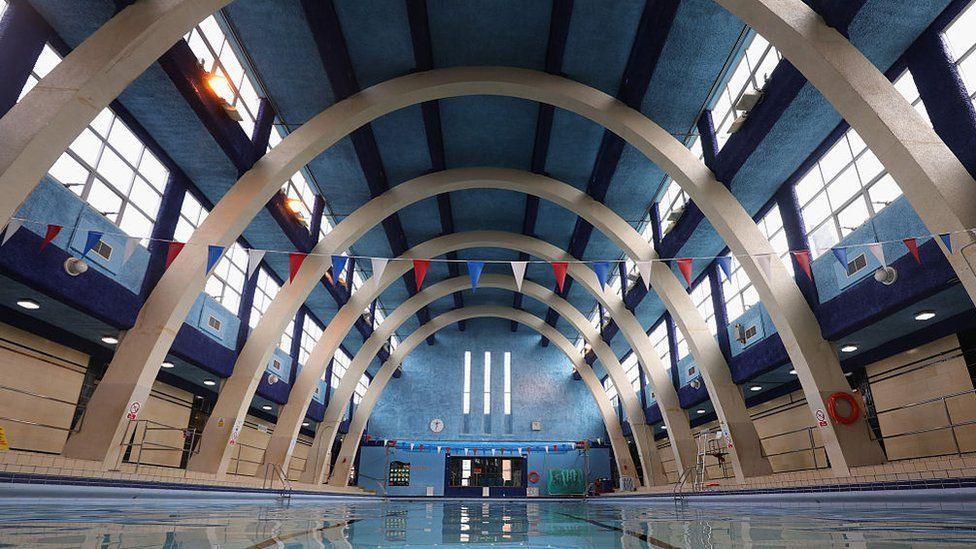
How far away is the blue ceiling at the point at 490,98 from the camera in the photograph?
1175 centimetres

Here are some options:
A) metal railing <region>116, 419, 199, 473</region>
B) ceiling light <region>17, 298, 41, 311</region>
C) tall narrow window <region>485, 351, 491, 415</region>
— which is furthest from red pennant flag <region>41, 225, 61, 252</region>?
tall narrow window <region>485, 351, 491, 415</region>

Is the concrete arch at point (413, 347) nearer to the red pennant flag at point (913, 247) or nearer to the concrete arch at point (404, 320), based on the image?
the concrete arch at point (404, 320)

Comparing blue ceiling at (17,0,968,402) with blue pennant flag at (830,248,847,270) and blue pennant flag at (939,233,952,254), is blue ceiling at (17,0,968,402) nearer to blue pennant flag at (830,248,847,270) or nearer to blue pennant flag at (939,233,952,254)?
blue pennant flag at (830,248,847,270)

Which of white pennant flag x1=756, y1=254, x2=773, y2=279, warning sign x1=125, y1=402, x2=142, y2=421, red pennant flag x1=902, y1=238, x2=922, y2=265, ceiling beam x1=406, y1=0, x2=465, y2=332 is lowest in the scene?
warning sign x1=125, y1=402, x2=142, y2=421

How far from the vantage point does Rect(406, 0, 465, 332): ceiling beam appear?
1252cm

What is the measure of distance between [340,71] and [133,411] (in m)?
9.41

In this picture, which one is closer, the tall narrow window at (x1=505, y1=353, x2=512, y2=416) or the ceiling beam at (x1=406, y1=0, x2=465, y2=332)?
the ceiling beam at (x1=406, y1=0, x2=465, y2=332)

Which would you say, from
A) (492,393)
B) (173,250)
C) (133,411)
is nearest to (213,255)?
(173,250)

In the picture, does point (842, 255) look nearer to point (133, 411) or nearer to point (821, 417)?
point (821, 417)

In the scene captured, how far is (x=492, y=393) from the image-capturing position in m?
37.9

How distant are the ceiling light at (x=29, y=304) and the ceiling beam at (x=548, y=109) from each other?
13028mm

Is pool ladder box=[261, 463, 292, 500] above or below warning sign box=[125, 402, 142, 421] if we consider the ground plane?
below

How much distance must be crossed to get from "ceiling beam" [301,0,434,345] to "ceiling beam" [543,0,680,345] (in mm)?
7244

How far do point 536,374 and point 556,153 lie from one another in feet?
75.4
